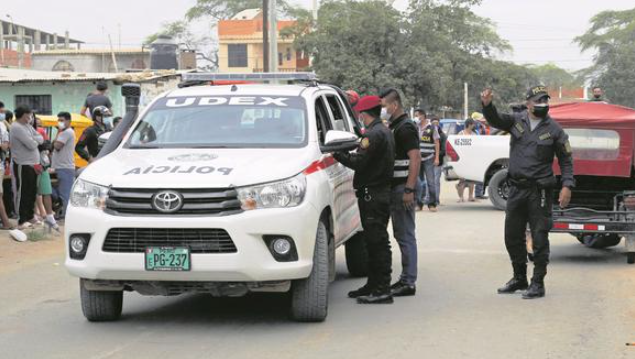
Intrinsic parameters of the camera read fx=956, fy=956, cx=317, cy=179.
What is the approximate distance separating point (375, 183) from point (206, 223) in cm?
203

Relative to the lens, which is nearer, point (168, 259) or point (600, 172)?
point (168, 259)

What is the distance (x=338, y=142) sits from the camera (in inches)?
321

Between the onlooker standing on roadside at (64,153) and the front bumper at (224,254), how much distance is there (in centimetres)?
804

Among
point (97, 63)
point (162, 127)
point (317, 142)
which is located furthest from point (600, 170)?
point (97, 63)

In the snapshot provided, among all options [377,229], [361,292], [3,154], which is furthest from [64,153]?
[377,229]

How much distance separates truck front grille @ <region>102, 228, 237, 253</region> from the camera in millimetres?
7035

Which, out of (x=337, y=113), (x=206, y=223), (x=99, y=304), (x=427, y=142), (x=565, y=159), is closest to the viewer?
(x=206, y=223)

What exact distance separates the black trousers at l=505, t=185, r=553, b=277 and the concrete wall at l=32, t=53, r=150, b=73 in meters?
48.9

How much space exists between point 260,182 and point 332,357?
4.73ft

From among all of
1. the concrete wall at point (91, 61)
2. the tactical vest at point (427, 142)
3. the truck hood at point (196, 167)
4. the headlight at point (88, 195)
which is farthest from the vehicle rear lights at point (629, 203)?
the concrete wall at point (91, 61)

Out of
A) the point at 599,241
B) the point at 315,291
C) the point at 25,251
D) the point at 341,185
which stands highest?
the point at 341,185

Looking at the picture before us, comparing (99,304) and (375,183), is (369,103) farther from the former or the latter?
(99,304)

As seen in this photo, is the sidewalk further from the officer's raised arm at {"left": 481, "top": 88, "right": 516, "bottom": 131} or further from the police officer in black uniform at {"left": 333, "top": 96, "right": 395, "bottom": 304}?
the officer's raised arm at {"left": 481, "top": 88, "right": 516, "bottom": 131}

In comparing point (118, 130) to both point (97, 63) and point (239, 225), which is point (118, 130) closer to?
point (239, 225)
